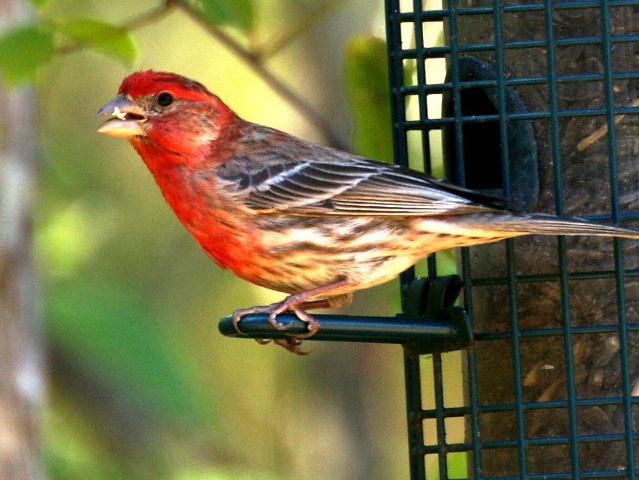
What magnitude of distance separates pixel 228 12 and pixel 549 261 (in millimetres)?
1820

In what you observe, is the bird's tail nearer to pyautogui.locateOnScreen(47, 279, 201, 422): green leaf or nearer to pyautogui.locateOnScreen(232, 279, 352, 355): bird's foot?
pyautogui.locateOnScreen(232, 279, 352, 355): bird's foot

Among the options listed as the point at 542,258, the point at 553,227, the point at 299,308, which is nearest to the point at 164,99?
the point at 299,308

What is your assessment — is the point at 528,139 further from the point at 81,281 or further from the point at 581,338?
the point at 81,281

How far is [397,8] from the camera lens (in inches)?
264

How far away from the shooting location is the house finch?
20.6ft

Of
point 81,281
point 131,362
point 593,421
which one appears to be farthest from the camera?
point 81,281

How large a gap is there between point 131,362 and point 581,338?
9.27 feet

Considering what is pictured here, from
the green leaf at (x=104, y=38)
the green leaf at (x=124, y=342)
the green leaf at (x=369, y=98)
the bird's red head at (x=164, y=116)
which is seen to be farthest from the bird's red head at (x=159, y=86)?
the green leaf at (x=124, y=342)

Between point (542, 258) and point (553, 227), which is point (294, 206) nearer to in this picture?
point (542, 258)

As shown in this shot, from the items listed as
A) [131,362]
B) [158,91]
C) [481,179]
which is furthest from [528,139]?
[131,362]

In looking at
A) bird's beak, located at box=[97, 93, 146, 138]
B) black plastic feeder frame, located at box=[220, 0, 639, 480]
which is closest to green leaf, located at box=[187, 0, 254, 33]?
bird's beak, located at box=[97, 93, 146, 138]

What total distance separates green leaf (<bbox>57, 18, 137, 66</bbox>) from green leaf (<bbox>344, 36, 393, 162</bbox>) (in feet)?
3.62

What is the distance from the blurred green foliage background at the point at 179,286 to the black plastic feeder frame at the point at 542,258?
88 centimetres

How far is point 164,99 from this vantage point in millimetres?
6840
